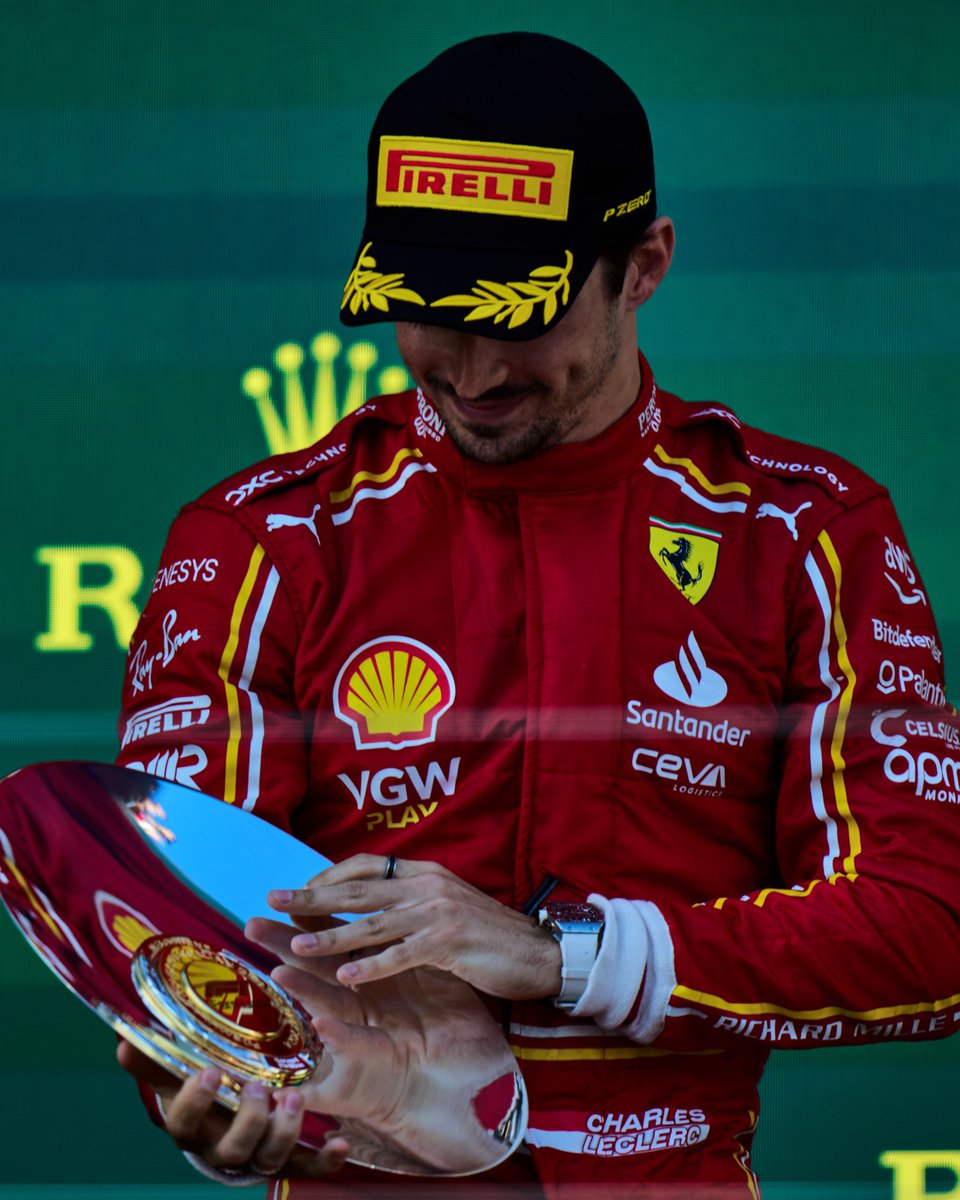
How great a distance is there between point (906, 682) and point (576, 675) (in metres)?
0.27

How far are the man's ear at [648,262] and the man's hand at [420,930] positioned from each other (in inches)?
20.2

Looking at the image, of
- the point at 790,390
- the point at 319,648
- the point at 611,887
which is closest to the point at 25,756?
the point at 319,648

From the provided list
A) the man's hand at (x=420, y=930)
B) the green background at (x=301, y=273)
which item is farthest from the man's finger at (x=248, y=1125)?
the green background at (x=301, y=273)

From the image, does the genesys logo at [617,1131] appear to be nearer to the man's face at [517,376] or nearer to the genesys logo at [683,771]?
the genesys logo at [683,771]

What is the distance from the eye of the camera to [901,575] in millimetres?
1806

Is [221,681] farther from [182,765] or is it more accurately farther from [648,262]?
[648,262]

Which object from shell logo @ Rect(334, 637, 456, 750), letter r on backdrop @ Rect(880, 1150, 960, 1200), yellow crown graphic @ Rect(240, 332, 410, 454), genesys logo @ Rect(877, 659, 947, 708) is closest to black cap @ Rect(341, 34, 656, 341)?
shell logo @ Rect(334, 637, 456, 750)

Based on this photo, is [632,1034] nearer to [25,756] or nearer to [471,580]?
[471,580]

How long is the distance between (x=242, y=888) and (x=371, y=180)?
1.85 ft

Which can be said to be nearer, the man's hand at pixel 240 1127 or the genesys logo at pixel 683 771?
the man's hand at pixel 240 1127

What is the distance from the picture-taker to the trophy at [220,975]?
146 centimetres

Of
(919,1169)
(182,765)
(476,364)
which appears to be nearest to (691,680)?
(476,364)

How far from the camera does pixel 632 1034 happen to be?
1.64m

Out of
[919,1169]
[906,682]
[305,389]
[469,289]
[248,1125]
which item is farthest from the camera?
[305,389]
